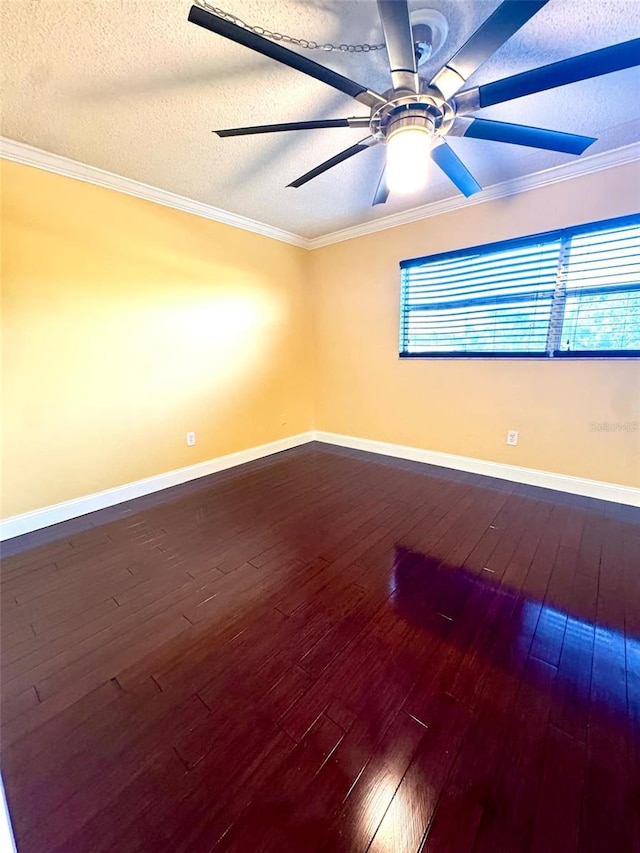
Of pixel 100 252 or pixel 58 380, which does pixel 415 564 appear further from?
pixel 100 252

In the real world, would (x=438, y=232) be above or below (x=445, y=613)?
above

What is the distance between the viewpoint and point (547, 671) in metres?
1.32

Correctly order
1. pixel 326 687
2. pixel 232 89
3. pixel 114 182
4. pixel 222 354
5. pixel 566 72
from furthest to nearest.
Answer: pixel 222 354 < pixel 114 182 < pixel 232 89 < pixel 326 687 < pixel 566 72

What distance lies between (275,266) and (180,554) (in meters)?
3.05

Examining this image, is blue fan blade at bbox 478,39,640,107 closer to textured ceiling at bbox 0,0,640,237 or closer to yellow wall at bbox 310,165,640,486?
textured ceiling at bbox 0,0,640,237

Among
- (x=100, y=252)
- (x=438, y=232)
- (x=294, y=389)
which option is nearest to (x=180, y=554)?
(x=100, y=252)

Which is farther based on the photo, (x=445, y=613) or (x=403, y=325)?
(x=403, y=325)

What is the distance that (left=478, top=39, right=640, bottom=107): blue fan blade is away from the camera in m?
1.08

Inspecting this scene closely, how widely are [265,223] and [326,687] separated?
3767 millimetres

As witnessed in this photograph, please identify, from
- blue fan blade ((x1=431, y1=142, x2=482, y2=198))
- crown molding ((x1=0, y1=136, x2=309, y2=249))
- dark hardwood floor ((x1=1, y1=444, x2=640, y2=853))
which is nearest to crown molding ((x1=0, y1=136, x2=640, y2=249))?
→ crown molding ((x1=0, y1=136, x2=309, y2=249))

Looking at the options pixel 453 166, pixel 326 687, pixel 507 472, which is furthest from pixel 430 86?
pixel 507 472

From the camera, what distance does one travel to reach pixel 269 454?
3.97 metres

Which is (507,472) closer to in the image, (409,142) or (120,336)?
(409,142)

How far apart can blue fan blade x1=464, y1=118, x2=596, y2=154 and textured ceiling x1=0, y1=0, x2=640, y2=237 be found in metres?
0.34
